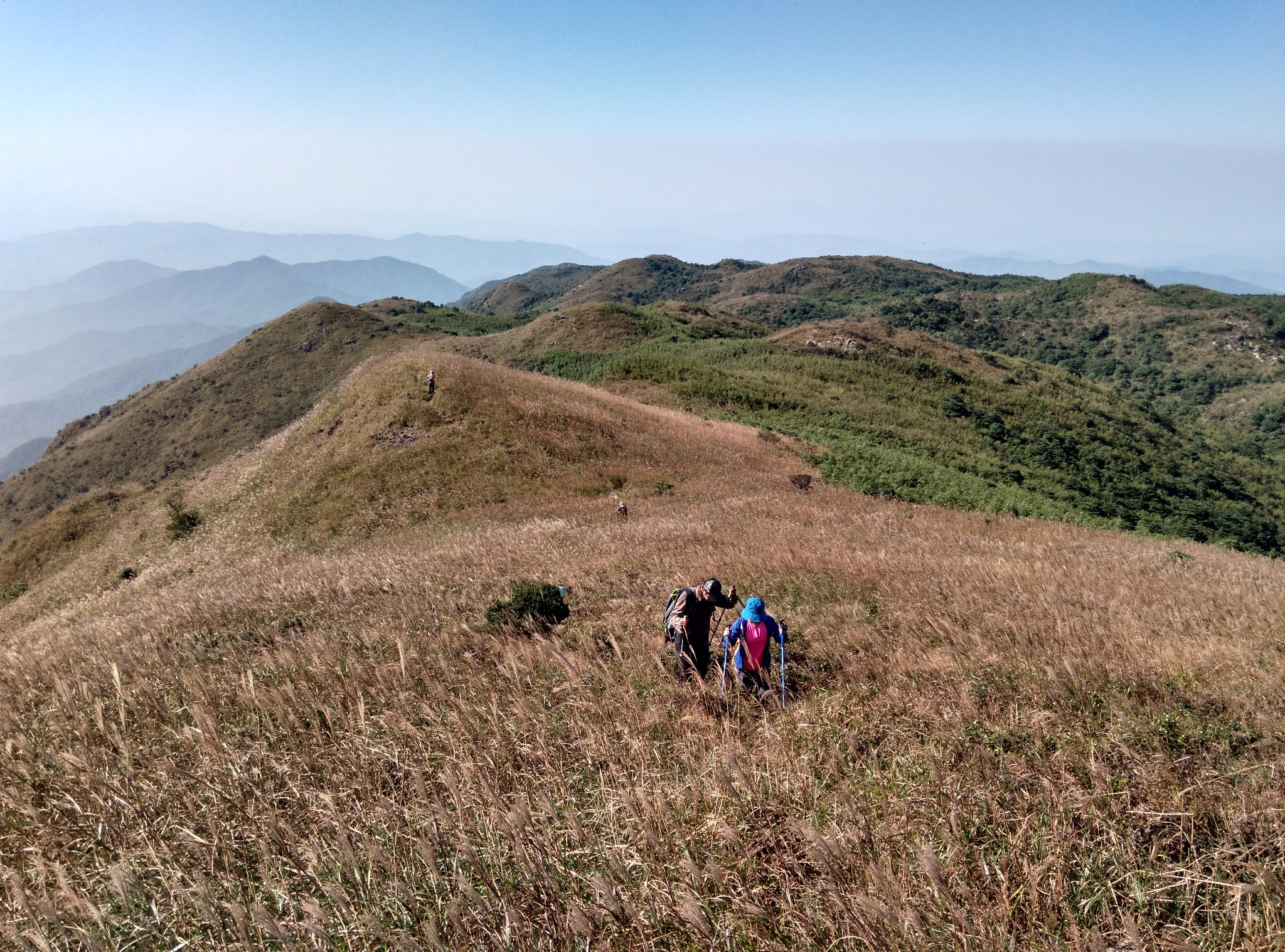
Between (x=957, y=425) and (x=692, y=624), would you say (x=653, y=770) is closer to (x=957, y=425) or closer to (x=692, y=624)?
(x=692, y=624)

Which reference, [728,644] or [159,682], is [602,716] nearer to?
[728,644]

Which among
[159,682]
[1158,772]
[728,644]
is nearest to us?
[1158,772]

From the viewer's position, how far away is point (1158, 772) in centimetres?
333

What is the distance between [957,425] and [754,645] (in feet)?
144

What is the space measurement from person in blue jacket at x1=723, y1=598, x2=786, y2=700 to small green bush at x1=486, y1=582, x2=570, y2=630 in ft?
8.70

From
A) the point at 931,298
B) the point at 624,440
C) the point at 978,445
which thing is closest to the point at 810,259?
the point at 931,298

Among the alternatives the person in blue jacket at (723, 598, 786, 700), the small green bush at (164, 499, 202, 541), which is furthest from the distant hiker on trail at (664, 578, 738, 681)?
the small green bush at (164, 499, 202, 541)

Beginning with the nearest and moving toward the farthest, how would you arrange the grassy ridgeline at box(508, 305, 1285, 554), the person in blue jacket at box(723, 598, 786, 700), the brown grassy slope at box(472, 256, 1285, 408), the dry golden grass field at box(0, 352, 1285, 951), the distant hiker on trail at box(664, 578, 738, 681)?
the dry golden grass field at box(0, 352, 1285, 951), the person in blue jacket at box(723, 598, 786, 700), the distant hiker on trail at box(664, 578, 738, 681), the grassy ridgeline at box(508, 305, 1285, 554), the brown grassy slope at box(472, 256, 1285, 408)

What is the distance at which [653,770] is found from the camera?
3.37m

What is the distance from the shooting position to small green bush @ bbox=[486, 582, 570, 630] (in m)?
6.82

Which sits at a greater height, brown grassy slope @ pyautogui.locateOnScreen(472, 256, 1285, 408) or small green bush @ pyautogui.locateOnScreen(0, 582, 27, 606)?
brown grassy slope @ pyautogui.locateOnScreen(472, 256, 1285, 408)

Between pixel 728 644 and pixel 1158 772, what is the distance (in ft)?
9.10

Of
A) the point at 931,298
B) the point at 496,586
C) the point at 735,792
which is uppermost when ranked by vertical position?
the point at 931,298

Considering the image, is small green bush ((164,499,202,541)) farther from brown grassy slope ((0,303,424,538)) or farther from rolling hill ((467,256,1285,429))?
rolling hill ((467,256,1285,429))
